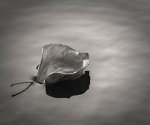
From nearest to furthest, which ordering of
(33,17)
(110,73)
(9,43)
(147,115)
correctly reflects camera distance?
(147,115), (110,73), (9,43), (33,17)

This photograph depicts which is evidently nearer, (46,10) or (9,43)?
(9,43)

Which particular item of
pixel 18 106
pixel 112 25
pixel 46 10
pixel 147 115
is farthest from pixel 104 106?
pixel 46 10

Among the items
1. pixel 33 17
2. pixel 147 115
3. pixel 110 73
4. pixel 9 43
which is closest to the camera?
pixel 147 115

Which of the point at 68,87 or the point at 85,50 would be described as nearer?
the point at 68,87

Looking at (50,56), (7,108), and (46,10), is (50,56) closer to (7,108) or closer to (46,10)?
(7,108)

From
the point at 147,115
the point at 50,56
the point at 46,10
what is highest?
the point at 46,10

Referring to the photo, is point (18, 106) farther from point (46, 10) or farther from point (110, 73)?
point (46, 10)

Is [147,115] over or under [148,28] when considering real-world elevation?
under
